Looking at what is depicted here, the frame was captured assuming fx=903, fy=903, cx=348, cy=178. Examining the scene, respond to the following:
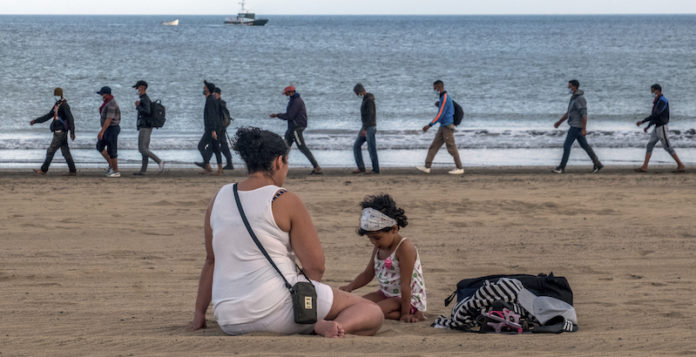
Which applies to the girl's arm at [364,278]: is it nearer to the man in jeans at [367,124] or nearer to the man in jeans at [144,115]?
the man in jeans at [367,124]

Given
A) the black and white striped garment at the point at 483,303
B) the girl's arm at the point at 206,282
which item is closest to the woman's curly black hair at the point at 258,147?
the girl's arm at the point at 206,282

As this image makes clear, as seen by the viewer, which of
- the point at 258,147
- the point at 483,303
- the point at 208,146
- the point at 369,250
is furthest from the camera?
the point at 208,146

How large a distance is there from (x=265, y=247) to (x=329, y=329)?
0.58 metres

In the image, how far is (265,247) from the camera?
15.2 feet

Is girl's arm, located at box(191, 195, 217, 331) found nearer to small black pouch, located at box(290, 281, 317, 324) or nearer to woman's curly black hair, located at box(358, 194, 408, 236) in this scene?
small black pouch, located at box(290, 281, 317, 324)

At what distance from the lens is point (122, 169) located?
16188 mm

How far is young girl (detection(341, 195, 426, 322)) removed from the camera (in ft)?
18.5

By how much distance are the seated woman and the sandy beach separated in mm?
126

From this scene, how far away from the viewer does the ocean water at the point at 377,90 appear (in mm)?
21062

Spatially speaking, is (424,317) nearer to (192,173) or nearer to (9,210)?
(9,210)

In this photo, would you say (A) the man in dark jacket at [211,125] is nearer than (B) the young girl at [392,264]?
No

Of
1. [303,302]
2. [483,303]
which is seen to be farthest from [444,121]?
[303,302]

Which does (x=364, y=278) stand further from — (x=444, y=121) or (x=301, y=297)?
Result: (x=444, y=121)

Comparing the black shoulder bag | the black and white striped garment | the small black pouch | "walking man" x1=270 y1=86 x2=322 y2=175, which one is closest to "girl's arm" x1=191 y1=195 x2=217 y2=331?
the black shoulder bag
